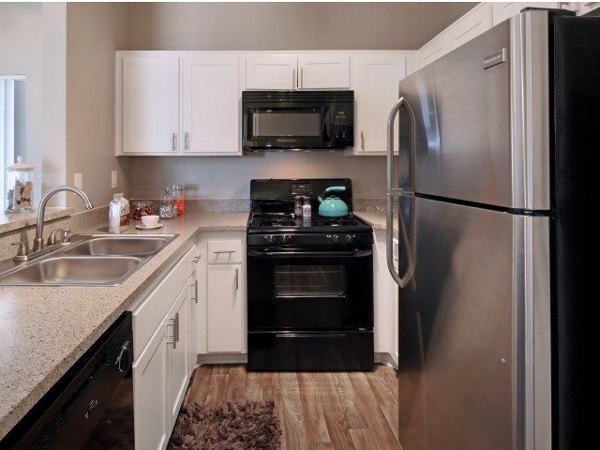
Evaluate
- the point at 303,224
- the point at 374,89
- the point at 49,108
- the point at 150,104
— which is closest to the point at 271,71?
the point at 374,89

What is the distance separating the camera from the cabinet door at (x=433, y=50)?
258 centimetres

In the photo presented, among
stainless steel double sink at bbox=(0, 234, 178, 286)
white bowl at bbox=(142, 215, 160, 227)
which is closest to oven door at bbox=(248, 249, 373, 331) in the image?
A: white bowl at bbox=(142, 215, 160, 227)

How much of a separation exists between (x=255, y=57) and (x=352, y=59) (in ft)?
2.10

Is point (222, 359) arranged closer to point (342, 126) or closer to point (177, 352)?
point (177, 352)

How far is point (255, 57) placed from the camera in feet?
9.59

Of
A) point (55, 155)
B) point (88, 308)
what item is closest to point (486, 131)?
point (88, 308)

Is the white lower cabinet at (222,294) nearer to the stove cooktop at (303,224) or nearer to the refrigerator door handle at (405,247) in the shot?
the stove cooktop at (303,224)

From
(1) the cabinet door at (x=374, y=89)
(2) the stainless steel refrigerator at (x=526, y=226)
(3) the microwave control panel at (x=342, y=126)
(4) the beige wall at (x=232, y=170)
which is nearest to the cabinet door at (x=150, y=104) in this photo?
(4) the beige wall at (x=232, y=170)

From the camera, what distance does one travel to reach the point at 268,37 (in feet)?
10.7

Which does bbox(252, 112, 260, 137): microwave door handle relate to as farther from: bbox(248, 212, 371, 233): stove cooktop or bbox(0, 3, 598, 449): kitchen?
bbox(248, 212, 371, 233): stove cooktop

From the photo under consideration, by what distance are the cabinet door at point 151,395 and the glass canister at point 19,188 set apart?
3.05ft

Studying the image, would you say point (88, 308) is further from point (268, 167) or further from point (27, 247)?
point (268, 167)

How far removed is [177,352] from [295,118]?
1.64 m

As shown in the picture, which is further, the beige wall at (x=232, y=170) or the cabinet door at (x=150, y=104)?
the beige wall at (x=232, y=170)
